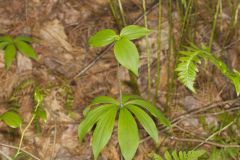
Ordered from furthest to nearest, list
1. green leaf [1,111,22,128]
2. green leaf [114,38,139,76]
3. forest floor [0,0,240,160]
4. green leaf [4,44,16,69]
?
forest floor [0,0,240,160]
green leaf [4,44,16,69]
green leaf [1,111,22,128]
green leaf [114,38,139,76]

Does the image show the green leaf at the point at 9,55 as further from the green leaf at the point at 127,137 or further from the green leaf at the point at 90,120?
the green leaf at the point at 127,137

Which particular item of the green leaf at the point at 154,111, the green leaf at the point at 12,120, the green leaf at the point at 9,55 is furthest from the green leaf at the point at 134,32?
the green leaf at the point at 9,55

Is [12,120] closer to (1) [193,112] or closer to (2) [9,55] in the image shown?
(2) [9,55]

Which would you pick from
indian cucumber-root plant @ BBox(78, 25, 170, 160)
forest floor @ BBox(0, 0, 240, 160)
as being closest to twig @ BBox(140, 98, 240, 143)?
forest floor @ BBox(0, 0, 240, 160)

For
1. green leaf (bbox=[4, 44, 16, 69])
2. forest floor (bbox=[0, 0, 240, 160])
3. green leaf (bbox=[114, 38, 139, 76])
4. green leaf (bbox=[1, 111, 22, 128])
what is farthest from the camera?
forest floor (bbox=[0, 0, 240, 160])

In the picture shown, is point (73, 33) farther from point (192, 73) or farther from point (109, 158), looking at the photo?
point (192, 73)

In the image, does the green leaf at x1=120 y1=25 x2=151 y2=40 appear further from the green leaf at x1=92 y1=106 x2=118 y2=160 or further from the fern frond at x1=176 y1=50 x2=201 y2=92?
the green leaf at x1=92 y1=106 x2=118 y2=160
